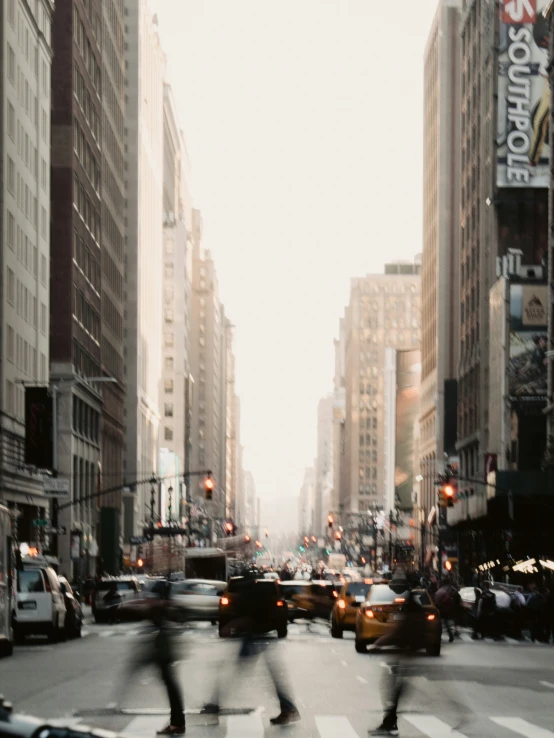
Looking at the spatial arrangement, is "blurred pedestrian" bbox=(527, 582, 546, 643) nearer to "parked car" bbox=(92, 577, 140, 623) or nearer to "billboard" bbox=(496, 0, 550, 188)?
"parked car" bbox=(92, 577, 140, 623)

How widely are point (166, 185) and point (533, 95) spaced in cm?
10104

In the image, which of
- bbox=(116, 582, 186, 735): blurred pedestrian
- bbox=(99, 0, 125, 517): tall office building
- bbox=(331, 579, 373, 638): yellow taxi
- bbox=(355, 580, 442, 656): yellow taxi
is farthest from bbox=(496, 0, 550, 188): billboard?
bbox=(116, 582, 186, 735): blurred pedestrian

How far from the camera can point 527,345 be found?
95.0 metres

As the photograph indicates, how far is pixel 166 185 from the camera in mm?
193125

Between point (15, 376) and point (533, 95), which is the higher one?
point (533, 95)

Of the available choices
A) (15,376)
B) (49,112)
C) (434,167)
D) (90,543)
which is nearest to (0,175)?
(15,376)

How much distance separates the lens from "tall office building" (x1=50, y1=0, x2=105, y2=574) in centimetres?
8775

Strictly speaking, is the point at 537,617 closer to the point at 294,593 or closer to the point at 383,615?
the point at 294,593

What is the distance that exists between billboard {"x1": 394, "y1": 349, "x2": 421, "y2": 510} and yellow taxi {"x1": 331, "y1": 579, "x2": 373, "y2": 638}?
150 metres

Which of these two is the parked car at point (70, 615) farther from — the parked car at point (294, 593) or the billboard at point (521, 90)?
the billboard at point (521, 90)

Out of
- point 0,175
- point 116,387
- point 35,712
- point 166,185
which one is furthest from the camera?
point 166,185

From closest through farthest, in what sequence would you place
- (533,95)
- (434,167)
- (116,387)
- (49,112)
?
(49,112) < (533,95) < (116,387) < (434,167)

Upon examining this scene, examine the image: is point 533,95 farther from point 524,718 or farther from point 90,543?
point 524,718

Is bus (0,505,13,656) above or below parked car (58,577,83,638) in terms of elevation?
above
